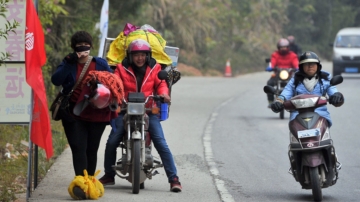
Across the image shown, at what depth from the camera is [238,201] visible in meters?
8.92

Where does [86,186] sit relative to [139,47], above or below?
below

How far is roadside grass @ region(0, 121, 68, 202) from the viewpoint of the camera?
32.9ft

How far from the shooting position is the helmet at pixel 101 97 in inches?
326

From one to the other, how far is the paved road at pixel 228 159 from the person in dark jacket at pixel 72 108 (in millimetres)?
404

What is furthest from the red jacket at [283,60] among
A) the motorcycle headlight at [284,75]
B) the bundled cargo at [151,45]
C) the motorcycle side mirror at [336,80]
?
the motorcycle side mirror at [336,80]

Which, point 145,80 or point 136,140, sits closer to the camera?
point 136,140

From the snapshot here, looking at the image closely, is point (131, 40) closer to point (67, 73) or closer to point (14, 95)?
point (67, 73)

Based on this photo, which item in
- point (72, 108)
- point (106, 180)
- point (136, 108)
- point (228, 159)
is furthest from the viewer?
point (228, 159)

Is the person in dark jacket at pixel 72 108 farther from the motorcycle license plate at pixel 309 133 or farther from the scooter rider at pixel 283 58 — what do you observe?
the scooter rider at pixel 283 58

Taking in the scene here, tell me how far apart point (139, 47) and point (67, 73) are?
2.78 ft

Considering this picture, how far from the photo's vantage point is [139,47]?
29.1 feet

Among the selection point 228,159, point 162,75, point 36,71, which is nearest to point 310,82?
point 162,75

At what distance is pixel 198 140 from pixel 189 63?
85.8 feet

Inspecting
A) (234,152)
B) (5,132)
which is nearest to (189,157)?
(234,152)
